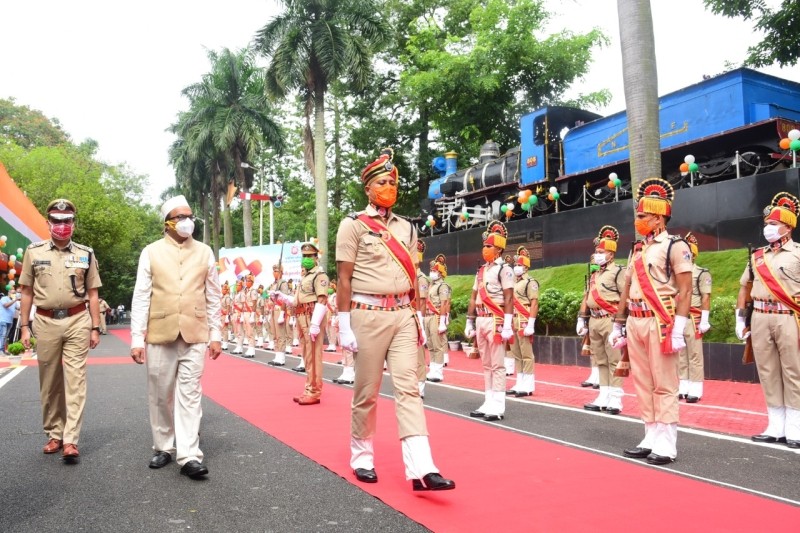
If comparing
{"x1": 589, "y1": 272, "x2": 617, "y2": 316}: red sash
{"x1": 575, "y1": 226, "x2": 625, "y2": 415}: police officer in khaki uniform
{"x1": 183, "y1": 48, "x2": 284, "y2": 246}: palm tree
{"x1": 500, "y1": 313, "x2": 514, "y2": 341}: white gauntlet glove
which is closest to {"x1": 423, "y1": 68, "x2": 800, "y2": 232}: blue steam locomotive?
{"x1": 575, "y1": 226, "x2": 625, "y2": 415}: police officer in khaki uniform

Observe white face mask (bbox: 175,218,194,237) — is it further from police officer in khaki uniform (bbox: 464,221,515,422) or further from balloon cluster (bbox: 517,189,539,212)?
balloon cluster (bbox: 517,189,539,212)

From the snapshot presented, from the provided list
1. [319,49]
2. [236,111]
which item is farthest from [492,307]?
[236,111]

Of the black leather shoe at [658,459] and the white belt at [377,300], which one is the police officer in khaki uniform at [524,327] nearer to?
the black leather shoe at [658,459]

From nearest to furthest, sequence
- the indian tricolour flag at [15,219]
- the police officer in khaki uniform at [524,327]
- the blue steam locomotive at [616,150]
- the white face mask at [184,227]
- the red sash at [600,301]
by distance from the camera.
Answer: the white face mask at [184,227]
the red sash at [600,301]
the police officer in khaki uniform at [524,327]
the blue steam locomotive at [616,150]
the indian tricolour flag at [15,219]

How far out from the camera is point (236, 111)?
4019cm

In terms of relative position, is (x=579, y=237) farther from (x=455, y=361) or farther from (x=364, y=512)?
(x=364, y=512)

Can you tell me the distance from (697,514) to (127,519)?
3.46 metres

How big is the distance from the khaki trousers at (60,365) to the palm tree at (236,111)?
33.7 meters

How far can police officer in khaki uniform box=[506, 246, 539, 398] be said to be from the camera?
1029 cm

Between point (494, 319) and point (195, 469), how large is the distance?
396cm

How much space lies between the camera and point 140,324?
5.52 meters

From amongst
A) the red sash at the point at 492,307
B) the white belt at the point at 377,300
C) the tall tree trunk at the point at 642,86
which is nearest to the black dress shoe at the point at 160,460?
the white belt at the point at 377,300

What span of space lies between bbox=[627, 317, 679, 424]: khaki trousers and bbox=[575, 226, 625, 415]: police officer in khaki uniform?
8.88ft

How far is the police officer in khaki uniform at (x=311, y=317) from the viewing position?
8.86m
